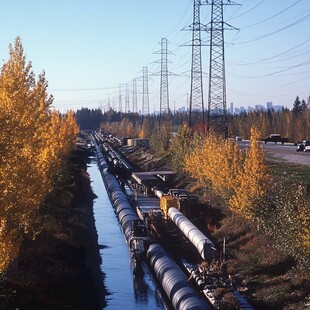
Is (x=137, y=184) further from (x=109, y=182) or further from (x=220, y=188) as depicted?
(x=220, y=188)

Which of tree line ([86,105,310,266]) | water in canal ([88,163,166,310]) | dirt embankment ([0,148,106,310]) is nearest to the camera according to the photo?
dirt embankment ([0,148,106,310])

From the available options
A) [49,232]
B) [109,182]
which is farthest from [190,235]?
[109,182]

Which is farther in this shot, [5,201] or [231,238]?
[231,238]

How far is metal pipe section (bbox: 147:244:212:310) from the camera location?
2498cm

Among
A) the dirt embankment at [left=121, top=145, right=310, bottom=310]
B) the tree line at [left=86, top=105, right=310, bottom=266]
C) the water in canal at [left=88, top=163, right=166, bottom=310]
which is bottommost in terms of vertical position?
the water in canal at [left=88, top=163, right=166, bottom=310]

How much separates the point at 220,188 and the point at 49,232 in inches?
526

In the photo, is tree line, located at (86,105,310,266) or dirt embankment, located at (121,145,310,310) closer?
dirt embankment, located at (121,145,310,310)

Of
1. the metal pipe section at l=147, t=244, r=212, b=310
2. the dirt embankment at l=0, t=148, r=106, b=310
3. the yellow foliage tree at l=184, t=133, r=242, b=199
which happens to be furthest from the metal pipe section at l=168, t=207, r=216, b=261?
the dirt embankment at l=0, t=148, r=106, b=310

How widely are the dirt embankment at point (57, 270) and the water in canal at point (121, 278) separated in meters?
0.56

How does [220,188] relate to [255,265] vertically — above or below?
above

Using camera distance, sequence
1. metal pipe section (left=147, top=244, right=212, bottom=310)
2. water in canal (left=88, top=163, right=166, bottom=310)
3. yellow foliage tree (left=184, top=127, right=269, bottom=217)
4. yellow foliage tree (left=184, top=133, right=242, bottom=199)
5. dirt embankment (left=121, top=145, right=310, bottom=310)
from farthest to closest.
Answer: yellow foliage tree (left=184, top=133, right=242, bottom=199), yellow foliage tree (left=184, top=127, right=269, bottom=217), water in canal (left=88, top=163, right=166, bottom=310), dirt embankment (left=121, top=145, right=310, bottom=310), metal pipe section (left=147, top=244, right=212, bottom=310)

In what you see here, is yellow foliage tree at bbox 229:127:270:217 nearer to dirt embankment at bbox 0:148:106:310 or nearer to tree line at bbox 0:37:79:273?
dirt embankment at bbox 0:148:106:310

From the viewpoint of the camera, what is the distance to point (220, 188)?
44.9 metres

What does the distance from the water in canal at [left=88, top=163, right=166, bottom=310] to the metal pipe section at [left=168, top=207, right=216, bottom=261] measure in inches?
131
